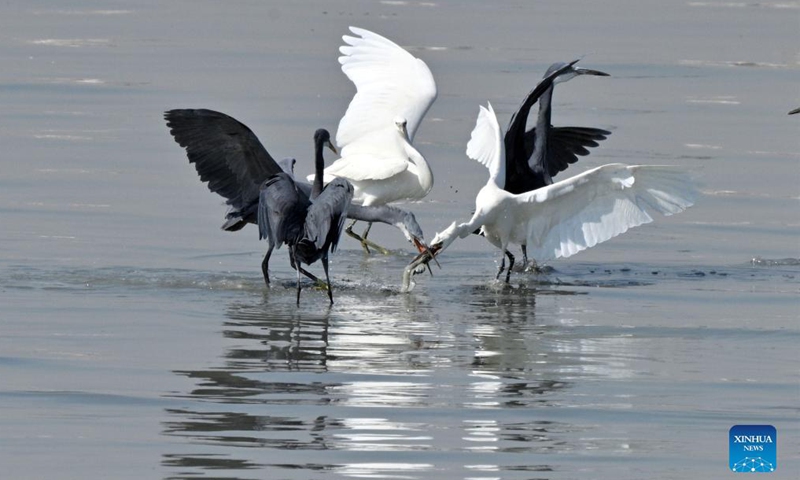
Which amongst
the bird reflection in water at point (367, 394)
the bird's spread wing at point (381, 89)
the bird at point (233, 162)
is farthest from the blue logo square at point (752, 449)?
the bird's spread wing at point (381, 89)

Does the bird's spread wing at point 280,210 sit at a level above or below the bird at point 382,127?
below

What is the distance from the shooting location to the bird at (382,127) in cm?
1324

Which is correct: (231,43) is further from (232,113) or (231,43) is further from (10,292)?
(10,292)

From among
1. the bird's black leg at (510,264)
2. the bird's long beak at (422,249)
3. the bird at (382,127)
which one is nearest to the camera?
the bird's long beak at (422,249)

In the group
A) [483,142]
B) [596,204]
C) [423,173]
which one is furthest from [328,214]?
[423,173]

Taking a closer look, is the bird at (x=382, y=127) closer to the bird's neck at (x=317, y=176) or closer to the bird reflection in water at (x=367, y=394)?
the bird's neck at (x=317, y=176)

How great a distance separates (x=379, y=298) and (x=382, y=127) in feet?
9.90

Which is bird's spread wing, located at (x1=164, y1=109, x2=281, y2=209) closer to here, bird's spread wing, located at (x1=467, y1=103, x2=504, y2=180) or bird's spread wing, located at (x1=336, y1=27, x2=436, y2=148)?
bird's spread wing, located at (x1=467, y1=103, x2=504, y2=180)

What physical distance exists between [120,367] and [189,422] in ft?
3.81

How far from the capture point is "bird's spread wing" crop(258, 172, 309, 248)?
35.6 feet

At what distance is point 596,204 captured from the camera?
11625mm

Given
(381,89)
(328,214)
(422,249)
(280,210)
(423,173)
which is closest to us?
(328,214)

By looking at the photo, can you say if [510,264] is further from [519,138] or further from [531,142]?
[531,142]

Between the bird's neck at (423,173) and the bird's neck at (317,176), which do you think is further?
the bird's neck at (423,173)
